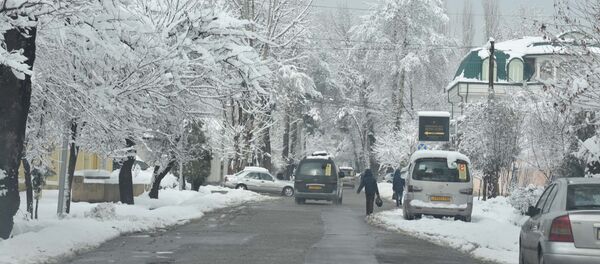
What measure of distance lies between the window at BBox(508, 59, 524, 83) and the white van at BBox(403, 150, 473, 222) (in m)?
44.3

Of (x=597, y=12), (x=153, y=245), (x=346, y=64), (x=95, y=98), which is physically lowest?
(x=153, y=245)

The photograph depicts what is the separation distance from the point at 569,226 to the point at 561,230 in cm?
11

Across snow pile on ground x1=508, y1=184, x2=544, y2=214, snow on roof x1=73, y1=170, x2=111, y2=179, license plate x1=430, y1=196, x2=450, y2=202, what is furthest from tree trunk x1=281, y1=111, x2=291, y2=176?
license plate x1=430, y1=196, x2=450, y2=202

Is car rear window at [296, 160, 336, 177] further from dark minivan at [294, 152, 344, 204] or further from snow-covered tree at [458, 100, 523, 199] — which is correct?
snow-covered tree at [458, 100, 523, 199]

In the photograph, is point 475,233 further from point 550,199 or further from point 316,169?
point 316,169

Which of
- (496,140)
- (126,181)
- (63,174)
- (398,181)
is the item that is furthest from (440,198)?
(398,181)

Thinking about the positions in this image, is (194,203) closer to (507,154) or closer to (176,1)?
(507,154)

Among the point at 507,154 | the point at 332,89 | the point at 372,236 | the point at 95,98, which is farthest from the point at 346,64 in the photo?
the point at 95,98

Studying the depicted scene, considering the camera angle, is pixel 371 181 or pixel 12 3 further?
pixel 371 181

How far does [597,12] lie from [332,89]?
55.4m

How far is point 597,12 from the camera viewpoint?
1720cm

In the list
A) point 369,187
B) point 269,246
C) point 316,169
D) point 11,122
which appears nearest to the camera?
point 11,122

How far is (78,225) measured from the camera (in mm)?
19266

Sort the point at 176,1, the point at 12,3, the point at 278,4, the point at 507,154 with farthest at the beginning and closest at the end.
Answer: the point at 278,4
the point at 507,154
the point at 176,1
the point at 12,3
